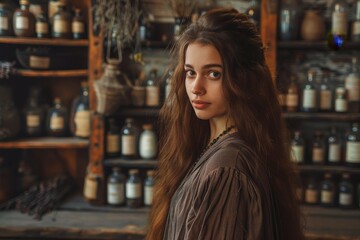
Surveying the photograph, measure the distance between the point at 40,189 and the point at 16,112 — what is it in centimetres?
43

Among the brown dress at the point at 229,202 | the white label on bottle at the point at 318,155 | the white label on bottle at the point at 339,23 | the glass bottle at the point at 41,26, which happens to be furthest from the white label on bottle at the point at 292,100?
the brown dress at the point at 229,202

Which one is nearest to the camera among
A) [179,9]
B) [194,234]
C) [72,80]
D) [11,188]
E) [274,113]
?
[194,234]

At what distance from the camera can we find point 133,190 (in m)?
2.10

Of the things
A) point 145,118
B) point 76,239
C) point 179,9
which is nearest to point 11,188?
point 76,239

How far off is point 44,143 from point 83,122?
0.22 metres

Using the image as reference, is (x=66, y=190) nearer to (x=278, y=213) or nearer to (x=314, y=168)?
(x=314, y=168)

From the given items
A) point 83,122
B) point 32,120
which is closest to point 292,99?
point 83,122

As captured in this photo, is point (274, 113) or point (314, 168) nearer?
point (274, 113)

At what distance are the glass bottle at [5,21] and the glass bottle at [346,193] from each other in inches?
73.2

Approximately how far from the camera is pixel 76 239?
1.86 metres

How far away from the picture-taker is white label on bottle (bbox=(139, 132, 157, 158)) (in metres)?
2.13

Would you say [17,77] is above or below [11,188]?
above

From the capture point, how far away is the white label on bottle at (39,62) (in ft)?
7.02

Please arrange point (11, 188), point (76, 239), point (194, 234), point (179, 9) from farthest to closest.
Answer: point (11, 188) → point (179, 9) → point (76, 239) → point (194, 234)
